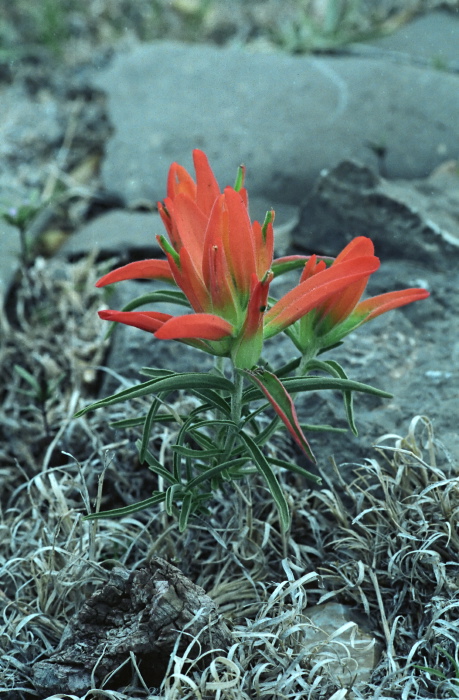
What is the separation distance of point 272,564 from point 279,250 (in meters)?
1.26

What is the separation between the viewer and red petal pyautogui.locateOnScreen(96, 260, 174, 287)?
1381 mm

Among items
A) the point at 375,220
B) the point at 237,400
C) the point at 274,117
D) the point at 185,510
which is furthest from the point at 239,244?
the point at 274,117

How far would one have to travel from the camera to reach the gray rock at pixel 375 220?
247 centimetres

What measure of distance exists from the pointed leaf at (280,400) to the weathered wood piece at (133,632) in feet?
1.24

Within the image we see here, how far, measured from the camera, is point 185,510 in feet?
4.99

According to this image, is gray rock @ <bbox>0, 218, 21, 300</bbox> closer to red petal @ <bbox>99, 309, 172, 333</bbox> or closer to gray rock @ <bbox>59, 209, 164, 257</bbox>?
gray rock @ <bbox>59, 209, 164, 257</bbox>

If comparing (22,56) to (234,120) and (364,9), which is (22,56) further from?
(364,9)

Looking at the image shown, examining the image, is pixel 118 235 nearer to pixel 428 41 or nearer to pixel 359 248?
pixel 359 248

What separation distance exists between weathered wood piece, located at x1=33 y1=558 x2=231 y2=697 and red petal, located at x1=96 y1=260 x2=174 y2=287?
54 centimetres

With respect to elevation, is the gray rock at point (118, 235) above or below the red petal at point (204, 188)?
below

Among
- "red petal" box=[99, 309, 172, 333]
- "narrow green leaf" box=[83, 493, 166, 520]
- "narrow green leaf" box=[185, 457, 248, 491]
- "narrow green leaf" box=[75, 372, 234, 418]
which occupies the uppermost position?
"red petal" box=[99, 309, 172, 333]

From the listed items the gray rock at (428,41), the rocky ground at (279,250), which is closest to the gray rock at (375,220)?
the rocky ground at (279,250)

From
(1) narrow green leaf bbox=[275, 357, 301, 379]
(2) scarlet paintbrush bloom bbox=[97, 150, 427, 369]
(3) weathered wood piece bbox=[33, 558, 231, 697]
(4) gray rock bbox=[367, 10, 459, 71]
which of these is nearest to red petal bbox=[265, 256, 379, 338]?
(2) scarlet paintbrush bloom bbox=[97, 150, 427, 369]

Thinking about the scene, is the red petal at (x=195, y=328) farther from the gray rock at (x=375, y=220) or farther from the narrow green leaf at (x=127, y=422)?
the gray rock at (x=375, y=220)
